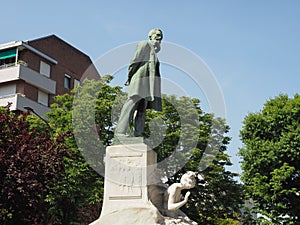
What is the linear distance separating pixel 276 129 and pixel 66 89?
66.0 ft

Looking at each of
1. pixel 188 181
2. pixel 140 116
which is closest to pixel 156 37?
Answer: pixel 140 116

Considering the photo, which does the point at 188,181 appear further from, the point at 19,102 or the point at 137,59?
the point at 19,102

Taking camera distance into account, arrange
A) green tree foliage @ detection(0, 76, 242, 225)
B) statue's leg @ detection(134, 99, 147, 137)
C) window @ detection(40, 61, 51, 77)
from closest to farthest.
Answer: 1. statue's leg @ detection(134, 99, 147, 137)
2. green tree foliage @ detection(0, 76, 242, 225)
3. window @ detection(40, 61, 51, 77)

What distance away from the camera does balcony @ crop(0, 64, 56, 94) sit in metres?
36.1

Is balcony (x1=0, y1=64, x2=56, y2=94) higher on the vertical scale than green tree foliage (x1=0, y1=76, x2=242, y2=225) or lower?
higher

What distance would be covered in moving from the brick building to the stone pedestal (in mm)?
24533

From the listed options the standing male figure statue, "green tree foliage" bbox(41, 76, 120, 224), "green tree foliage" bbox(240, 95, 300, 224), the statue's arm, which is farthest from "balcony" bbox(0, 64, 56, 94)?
the standing male figure statue

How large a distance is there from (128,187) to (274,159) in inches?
631

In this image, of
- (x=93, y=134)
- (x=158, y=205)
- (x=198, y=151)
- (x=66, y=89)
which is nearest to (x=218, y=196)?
(x=198, y=151)

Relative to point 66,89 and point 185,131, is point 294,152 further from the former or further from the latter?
point 66,89

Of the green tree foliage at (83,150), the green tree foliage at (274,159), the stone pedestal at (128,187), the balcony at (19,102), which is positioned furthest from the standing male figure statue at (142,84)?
the balcony at (19,102)

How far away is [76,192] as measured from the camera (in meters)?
23.9

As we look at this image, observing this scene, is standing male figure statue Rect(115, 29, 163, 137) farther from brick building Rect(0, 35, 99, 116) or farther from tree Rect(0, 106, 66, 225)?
brick building Rect(0, 35, 99, 116)

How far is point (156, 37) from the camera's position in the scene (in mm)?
11781
